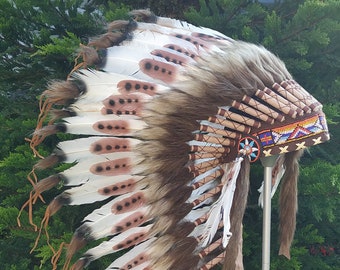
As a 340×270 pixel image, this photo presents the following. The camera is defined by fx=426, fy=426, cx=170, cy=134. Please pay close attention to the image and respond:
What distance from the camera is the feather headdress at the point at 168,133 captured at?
133 centimetres

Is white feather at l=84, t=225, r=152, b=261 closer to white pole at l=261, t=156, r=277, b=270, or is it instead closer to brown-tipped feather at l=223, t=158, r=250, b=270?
brown-tipped feather at l=223, t=158, r=250, b=270

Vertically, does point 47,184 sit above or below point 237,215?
above

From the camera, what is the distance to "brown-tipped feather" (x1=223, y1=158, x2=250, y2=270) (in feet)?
4.58

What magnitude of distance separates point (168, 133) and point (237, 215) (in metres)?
0.36

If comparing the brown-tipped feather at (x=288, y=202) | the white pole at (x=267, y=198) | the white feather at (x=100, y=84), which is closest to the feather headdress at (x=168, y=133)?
the white feather at (x=100, y=84)

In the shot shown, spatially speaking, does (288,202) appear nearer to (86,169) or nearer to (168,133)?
(168,133)

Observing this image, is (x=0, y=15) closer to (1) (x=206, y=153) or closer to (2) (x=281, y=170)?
(1) (x=206, y=153)

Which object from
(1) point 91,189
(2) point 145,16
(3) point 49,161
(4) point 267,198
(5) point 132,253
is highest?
(2) point 145,16

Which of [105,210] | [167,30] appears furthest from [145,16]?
[105,210]

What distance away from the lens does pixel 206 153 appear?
4.57 feet

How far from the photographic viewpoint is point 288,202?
164 centimetres

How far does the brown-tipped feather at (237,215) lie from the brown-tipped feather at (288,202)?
271mm

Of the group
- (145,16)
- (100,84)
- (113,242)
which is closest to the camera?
(100,84)

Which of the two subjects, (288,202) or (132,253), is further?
(288,202)
